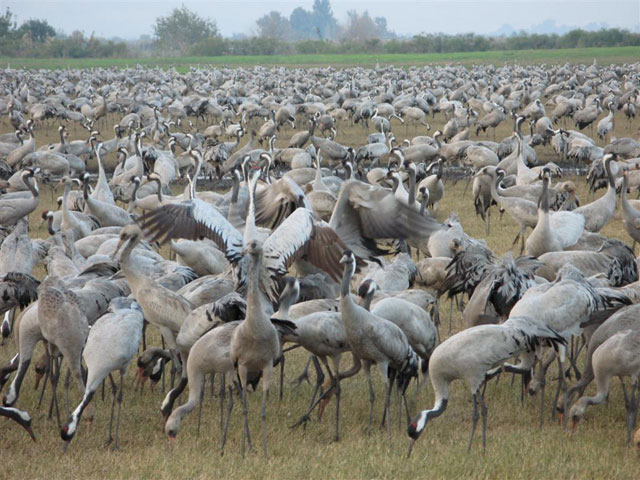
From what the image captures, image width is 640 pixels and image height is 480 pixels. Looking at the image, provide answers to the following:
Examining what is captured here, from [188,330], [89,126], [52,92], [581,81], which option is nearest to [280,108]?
[89,126]

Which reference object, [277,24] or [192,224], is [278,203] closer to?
[192,224]

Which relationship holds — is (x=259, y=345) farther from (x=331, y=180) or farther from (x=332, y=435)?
(x=331, y=180)

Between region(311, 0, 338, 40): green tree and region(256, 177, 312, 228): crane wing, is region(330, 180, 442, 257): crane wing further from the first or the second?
region(311, 0, 338, 40): green tree

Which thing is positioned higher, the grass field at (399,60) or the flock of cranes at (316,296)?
the flock of cranes at (316,296)

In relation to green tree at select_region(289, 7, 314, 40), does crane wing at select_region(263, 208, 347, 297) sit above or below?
above

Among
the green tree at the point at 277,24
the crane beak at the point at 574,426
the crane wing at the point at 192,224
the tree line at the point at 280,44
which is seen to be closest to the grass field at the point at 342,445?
the crane beak at the point at 574,426

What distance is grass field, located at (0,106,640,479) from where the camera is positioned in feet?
15.6

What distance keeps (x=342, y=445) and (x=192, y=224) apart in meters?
2.48

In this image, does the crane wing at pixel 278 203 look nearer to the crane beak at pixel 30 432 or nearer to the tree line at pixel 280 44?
the crane beak at pixel 30 432

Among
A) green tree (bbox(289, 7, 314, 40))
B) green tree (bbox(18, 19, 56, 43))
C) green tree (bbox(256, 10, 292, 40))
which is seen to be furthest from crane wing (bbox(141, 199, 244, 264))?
green tree (bbox(289, 7, 314, 40))

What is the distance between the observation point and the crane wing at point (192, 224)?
6738mm

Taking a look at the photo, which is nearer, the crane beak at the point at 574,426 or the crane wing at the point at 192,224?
the crane beak at the point at 574,426

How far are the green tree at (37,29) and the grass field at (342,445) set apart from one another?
72661 millimetres

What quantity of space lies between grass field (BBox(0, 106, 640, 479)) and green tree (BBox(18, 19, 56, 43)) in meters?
72.7
